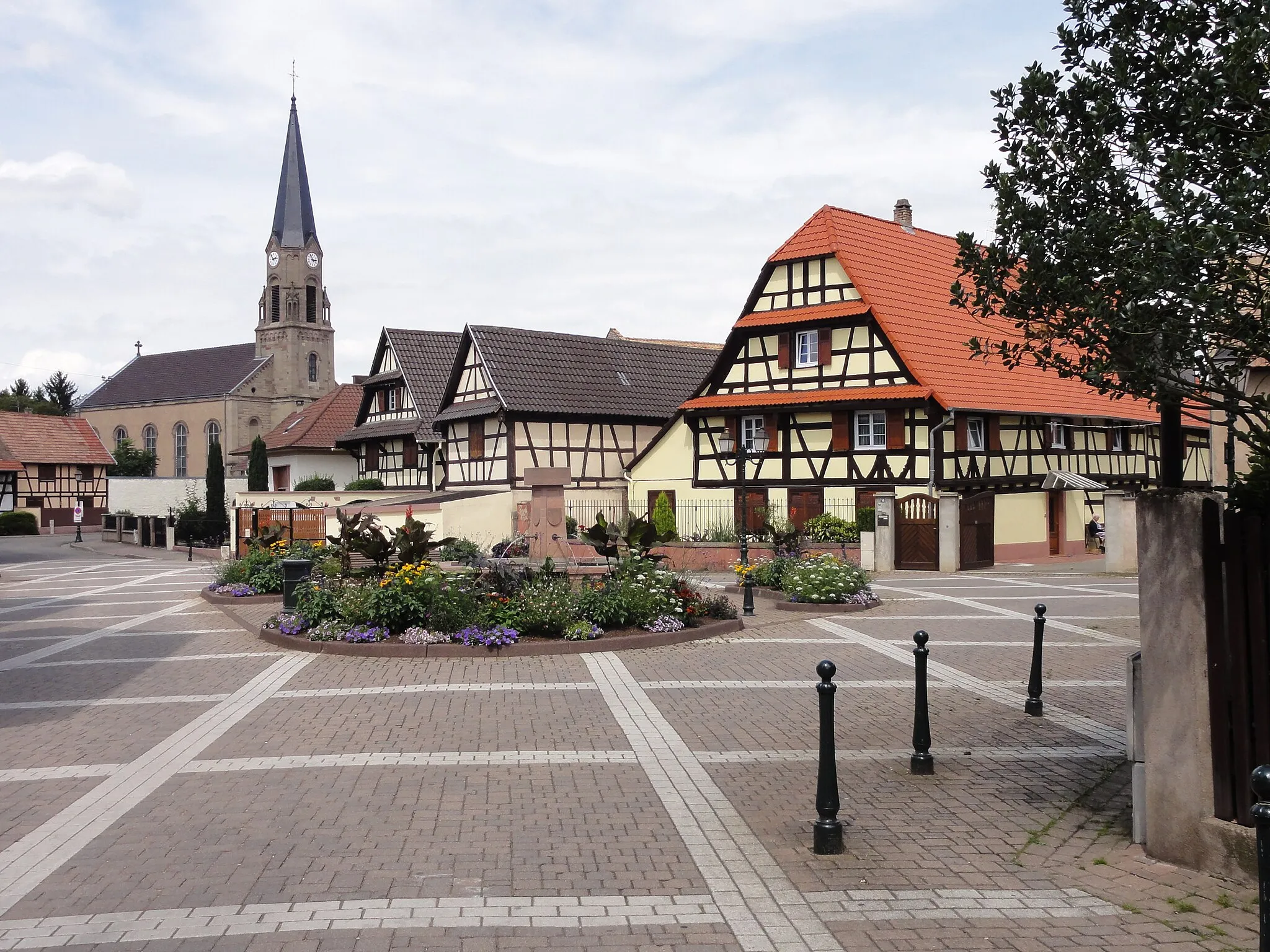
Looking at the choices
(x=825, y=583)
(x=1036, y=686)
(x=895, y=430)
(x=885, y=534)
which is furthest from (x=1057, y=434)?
(x=1036, y=686)

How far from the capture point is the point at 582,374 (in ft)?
143

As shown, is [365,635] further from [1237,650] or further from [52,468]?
[52,468]

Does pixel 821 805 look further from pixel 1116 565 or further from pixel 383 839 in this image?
pixel 1116 565

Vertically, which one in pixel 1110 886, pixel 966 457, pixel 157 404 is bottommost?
pixel 1110 886

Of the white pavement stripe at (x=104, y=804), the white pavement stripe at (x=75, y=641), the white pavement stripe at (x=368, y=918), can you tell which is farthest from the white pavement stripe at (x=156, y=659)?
the white pavement stripe at (x=368, y=918)

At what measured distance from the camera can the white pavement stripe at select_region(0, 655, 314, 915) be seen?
6.36 metres

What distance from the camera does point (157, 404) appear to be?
314 ft

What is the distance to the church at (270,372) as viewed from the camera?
9012 centimetres

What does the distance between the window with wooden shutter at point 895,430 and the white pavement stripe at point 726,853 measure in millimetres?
23776

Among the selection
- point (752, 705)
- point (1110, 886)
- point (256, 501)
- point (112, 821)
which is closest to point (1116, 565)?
point (752, 705)

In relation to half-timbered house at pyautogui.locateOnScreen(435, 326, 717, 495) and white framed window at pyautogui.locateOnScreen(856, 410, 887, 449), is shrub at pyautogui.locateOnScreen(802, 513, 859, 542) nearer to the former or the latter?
white framed window at pyautogui.locateOnScreen(856, 410, 887, 449)

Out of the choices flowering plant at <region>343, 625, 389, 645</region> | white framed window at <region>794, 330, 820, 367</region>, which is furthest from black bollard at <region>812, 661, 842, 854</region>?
white framed window at <region>794, 330, 820, 367</region>

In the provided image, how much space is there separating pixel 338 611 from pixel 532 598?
8.58 ft

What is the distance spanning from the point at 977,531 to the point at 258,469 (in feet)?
116
